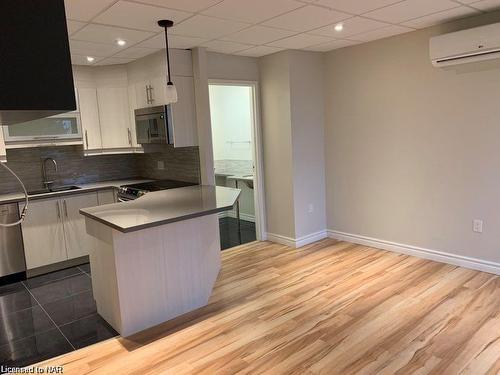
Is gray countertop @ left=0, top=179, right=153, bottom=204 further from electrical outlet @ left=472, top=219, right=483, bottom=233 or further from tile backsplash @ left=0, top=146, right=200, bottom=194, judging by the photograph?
electrical outlet @ left=472, top=219, right=483, bottom=233

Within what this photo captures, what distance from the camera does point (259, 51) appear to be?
14.5ft

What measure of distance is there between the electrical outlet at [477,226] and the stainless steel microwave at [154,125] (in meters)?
3.19

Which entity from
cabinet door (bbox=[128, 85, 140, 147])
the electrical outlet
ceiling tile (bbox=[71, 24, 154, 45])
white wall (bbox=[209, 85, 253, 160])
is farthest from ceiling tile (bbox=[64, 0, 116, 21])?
the electrical outlet

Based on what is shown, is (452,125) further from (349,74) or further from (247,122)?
(247,122)

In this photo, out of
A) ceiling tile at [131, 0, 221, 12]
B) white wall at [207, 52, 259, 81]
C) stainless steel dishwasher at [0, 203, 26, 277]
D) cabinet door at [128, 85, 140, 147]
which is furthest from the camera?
cabinet door at [128, 85, 140, 147]

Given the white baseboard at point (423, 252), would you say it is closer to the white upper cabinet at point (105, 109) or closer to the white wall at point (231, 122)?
the white wall at point (231, 122)

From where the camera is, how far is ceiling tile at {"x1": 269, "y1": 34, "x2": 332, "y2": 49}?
383 cm

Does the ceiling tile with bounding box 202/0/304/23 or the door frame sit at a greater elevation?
the ceiling tile with bounding box 202/0/304/23


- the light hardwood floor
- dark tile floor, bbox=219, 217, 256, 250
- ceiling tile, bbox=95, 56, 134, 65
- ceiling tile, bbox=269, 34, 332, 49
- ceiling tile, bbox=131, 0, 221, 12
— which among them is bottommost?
the light hardwood floor

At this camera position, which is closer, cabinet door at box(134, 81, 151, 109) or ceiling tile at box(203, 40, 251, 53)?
ceiling tile at box(203, 40, 251, 53)

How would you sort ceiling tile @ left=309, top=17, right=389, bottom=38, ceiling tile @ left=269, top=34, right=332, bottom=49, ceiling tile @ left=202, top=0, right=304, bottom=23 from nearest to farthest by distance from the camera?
ceiling tile @ left=202, top=0, right=304, bottom=23 < ceiling tile @ left=309, top=17, right=389, bottom=38 < ceiling tile @ left=269, top=34, right=332, bottom=49

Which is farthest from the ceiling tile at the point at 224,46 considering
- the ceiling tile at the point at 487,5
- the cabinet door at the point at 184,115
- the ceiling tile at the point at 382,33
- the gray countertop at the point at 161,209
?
the ceiling tile at the point at 487,5

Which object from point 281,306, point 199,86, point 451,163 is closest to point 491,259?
point 451,163

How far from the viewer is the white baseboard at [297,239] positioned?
4.77 meters
